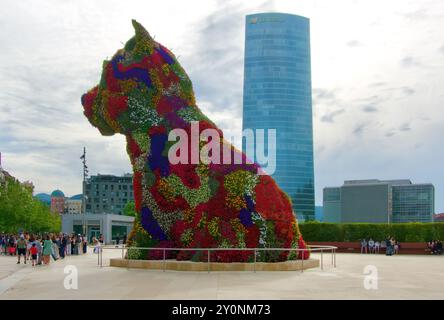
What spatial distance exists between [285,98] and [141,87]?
143475mm

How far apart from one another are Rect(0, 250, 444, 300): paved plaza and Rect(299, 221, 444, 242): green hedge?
897 inches

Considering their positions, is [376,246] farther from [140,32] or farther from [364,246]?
[140,32]

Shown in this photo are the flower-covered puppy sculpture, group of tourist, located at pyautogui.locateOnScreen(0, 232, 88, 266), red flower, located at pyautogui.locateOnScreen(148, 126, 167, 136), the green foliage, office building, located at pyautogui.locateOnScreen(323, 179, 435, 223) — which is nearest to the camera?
the flower-covered puppy sculpture

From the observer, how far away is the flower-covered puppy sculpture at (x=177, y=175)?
68.0 feet

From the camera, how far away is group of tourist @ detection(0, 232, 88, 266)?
25266mm

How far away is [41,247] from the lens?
25.7 metres

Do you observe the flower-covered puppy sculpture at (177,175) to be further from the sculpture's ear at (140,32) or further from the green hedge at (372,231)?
the green hedge at (372,231)

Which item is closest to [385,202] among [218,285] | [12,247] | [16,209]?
[16,209]

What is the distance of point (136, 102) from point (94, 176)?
15762cm

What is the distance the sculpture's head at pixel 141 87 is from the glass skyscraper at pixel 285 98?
447ft

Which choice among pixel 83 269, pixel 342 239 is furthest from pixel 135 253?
pixel 342 239

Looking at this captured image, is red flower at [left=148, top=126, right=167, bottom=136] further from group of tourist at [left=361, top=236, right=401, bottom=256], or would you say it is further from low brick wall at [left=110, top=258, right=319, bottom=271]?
group of tourist at [left=361, top=236, right=401, bottom=256]

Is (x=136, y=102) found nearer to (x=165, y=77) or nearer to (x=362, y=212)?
(x=165, y=77)

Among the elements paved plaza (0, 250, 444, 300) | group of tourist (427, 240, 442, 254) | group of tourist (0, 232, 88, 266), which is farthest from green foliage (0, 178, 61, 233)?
paved plaza (0, 250, 444, 300)
